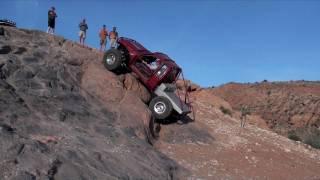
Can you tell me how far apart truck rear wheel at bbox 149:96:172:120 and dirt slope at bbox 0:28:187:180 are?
0.50 meters

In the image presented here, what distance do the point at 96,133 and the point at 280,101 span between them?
45052 millimetres

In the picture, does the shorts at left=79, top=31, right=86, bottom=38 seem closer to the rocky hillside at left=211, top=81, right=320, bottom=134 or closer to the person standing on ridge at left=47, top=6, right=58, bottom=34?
the person standing on ridge at left=47, top=6, right=58, bottom=34

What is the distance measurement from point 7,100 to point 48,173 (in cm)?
411

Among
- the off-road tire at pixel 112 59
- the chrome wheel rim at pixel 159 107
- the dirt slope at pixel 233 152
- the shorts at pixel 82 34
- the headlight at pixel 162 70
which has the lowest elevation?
the dirt slope at pixel 233 152

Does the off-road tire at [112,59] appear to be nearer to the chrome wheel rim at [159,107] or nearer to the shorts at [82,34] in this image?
the chrome wheel rim at [159,107]

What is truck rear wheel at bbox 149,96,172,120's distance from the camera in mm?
19250

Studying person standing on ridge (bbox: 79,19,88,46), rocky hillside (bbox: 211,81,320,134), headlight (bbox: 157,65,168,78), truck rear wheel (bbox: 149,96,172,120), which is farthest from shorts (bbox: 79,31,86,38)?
rocky hillside (bbox: 211,81,320,134)

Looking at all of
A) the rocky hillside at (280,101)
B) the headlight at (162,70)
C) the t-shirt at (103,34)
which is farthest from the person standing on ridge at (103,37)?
the rocky hillside at (280,101)

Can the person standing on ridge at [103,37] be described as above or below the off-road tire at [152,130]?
above

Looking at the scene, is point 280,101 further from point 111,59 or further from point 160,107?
point 111,59

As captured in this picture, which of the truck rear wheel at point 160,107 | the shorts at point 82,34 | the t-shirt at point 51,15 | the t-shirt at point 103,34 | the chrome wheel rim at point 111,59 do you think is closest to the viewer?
the truck rear wheel at point 160,107

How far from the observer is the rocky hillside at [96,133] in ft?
39.4

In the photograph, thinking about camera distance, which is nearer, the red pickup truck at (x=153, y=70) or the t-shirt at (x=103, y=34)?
the red pickup truck at (x=153, y=70)

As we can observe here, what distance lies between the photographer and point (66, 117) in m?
15.4
